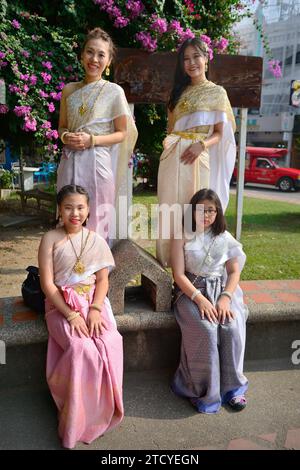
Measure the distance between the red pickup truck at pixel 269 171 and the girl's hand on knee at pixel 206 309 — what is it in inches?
554

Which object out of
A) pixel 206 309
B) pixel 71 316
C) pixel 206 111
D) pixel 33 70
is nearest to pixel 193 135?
pixel 206 111

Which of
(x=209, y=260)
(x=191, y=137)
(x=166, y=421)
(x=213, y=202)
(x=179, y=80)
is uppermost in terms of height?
(x=179, y=80)

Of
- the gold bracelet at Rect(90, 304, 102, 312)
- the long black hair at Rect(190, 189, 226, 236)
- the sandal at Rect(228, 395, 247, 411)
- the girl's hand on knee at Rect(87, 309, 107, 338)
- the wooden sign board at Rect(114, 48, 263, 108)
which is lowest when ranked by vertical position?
the sandal at Rect(228, 395, 247, 411)

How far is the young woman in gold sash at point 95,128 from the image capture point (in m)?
2.53

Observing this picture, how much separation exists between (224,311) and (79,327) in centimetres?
83

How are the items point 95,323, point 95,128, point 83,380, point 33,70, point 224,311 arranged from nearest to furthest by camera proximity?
1. point 83,380
2. point 95,323
3. point 224,311
4. point 95,128
5. point 33,70

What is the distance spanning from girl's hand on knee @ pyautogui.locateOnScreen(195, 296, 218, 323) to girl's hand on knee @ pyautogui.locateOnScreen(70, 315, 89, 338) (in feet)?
2.18

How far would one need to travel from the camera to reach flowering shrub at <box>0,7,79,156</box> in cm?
448

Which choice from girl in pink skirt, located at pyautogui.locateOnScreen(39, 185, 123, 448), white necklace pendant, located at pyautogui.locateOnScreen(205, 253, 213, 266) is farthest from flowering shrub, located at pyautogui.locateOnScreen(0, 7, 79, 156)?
white necklace pendant, located at pyautogui.locateOnScreen(205, 253, 213, 266)

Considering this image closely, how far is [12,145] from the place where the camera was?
614 centimetres

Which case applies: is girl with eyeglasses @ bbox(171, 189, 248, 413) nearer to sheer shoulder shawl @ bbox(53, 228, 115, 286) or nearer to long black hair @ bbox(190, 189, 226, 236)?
long black hair @ bbox(190, 189, 226, 236)

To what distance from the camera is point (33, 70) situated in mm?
4641

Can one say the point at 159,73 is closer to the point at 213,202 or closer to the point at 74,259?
the point at 213,202
